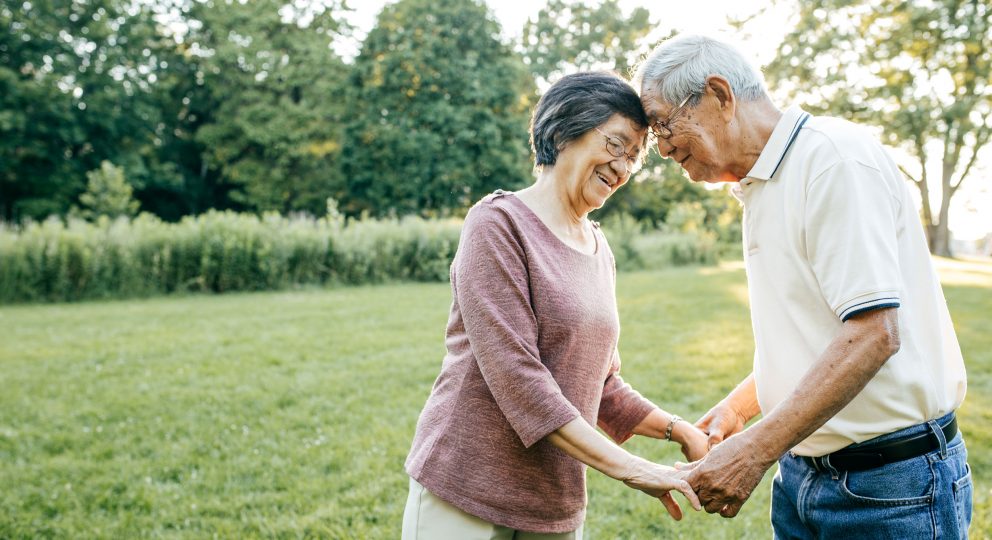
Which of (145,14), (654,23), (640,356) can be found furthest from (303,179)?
(640,356)

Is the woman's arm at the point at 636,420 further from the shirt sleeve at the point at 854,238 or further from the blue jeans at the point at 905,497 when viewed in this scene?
the shirt sleeve at the point at 854,238

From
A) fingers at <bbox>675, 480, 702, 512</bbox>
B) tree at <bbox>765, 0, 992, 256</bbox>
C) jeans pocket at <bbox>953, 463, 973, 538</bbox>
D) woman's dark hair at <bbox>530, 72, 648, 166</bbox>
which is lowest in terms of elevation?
fingers at <bbox>675, 480, 702, 512</bbox>

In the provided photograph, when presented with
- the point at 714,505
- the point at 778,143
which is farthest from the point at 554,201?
the point at 714,505

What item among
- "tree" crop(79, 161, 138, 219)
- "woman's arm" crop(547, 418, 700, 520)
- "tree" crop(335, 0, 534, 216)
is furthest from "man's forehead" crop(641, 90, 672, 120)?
"tree" crop(335, 0, 534, 216)

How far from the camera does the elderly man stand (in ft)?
5.69

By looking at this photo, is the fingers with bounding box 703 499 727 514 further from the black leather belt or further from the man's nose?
the man's nose

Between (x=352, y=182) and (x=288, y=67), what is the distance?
22.8 feet

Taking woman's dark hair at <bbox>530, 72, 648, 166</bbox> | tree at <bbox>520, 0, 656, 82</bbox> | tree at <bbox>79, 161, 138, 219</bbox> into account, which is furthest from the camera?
tree at <bbox>520, 0, 656, 82</bbox>

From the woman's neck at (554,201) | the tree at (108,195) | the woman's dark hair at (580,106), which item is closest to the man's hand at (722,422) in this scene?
the woman's neck at (554,201)

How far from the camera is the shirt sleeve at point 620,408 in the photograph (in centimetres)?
266

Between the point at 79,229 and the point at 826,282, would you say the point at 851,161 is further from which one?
the point at 79,229

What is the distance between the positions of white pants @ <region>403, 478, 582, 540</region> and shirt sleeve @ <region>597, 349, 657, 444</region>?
2.20 feet

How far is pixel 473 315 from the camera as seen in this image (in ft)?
6.53

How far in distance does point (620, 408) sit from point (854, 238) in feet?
3.92
